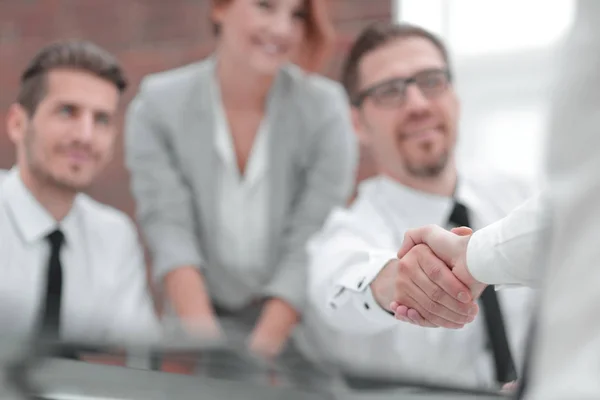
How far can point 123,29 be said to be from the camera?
0.93 m

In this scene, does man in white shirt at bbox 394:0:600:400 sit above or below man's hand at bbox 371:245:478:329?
above

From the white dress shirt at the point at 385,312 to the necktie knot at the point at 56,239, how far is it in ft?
0.91

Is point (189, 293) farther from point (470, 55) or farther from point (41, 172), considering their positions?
point (470, 55)

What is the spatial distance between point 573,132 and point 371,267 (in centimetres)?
29

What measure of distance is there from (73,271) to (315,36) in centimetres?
38

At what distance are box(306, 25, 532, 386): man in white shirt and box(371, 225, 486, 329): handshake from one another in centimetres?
1

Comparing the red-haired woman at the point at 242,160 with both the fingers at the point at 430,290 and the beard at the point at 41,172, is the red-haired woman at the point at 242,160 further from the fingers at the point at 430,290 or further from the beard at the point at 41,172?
the fingers at the point at 430,290

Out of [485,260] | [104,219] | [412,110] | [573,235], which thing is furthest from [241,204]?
[573,235]

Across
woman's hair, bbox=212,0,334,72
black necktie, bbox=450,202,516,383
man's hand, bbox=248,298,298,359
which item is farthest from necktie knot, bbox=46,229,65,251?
black necktie, bbox=450,202,516,383

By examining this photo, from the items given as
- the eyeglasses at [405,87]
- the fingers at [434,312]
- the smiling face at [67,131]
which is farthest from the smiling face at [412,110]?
the smiling face at [67,131]

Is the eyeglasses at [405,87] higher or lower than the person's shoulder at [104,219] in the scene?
higher

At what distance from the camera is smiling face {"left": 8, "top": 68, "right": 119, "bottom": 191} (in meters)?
0.75

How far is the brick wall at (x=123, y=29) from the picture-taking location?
0.85 metres

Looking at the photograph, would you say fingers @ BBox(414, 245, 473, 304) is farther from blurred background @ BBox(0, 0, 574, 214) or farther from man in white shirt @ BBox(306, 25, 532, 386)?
blurred background @ BBox(0, 0, 574, 214)
